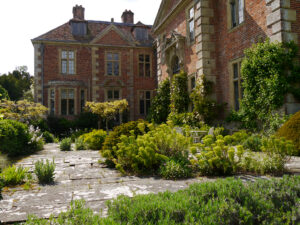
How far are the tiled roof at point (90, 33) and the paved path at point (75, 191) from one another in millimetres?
17112

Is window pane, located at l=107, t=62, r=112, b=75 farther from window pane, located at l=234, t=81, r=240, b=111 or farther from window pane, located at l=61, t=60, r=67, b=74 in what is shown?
window pane, located at l=234, t=81, r=240, b=111

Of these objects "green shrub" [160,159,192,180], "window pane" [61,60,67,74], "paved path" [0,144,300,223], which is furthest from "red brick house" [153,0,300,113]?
"window pane" [61,60,67,74]

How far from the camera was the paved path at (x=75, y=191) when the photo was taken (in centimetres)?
299

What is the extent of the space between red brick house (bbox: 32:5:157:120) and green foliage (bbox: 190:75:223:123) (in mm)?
9968

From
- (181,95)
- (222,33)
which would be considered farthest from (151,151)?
(181,95)

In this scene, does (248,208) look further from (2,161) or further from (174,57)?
(174,57)

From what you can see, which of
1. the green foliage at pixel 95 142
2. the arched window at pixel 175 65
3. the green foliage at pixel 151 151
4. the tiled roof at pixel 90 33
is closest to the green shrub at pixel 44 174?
the green foliage at pixel 151 151

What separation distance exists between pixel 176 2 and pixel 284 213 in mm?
14841

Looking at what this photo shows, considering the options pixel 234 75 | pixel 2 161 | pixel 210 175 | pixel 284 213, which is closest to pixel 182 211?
pixel 284 213

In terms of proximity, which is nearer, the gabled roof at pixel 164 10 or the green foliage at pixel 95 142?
the green foliage at pixel 95 142

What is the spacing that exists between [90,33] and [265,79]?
17.1 metres

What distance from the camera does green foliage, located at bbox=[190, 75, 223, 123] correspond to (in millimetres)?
11406

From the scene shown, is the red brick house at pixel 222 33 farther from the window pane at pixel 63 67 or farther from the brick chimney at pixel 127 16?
the brick chimney at pixel 127 16

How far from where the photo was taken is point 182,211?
2447mm
